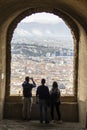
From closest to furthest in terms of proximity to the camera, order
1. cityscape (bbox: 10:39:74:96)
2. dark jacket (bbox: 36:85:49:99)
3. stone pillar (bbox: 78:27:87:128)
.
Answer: stone pillar (bbox: 78:27:87:128) → dark jacket (bbox: 36:85:49:99) → cityscape (bbox: 10:39:74:96)

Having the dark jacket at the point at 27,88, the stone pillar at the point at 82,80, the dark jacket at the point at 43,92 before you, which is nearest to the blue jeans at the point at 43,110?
the dark jacket at the point at 43,92

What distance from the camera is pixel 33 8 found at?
17719 millimetres

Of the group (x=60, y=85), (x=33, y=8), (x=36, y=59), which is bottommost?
(x=60, y=85)

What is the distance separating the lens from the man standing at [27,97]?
16500 mm

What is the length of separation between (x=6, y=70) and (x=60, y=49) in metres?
2.61

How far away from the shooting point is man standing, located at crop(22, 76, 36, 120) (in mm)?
16500

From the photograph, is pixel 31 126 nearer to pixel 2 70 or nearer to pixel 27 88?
pixel 27 88

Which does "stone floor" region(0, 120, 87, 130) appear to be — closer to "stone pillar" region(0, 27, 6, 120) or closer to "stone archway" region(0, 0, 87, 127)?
"stone archway" region(0, 0, 87, 127)

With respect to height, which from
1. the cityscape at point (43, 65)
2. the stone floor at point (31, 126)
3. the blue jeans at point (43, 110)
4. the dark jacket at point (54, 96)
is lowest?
the stone floor at point (31, 126)

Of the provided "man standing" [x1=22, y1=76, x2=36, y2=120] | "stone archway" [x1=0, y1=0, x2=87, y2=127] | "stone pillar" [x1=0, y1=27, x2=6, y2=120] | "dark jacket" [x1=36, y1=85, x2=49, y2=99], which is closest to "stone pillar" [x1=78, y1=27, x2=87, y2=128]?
"stone archway" [x1=0, y1=0, x2=87, y2=127]

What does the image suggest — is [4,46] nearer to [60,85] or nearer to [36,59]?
[36,59]

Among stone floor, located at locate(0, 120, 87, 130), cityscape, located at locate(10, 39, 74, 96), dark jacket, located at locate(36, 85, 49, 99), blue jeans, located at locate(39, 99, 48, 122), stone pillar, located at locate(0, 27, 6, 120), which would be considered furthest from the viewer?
A: cityscape, located at locate(10, 39, 74, 96)

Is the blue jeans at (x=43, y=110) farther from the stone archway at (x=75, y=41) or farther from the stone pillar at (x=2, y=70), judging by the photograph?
the stone pillar at (x=2, y=70)

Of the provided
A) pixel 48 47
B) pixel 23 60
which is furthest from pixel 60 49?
pixel 23 60
